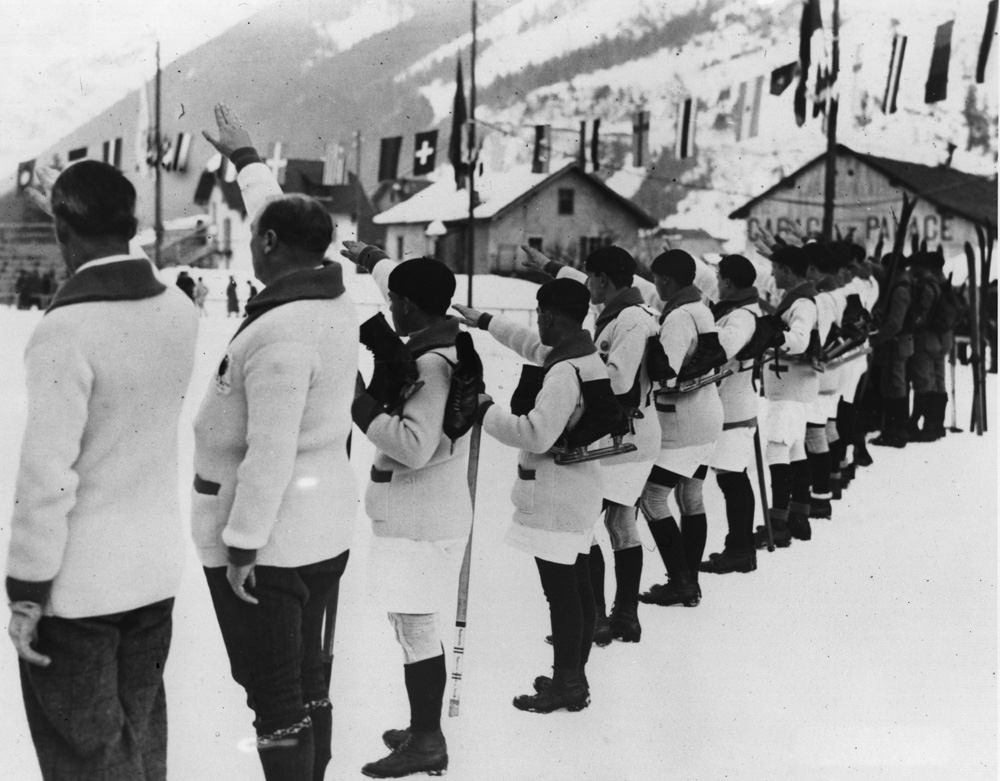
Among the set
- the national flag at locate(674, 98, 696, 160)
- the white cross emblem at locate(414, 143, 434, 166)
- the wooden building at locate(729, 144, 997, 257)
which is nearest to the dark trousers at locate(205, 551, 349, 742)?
the white cross emblem at locate(414, 143, 434, 166)

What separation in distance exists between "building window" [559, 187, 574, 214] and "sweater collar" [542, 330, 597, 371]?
9.21 m

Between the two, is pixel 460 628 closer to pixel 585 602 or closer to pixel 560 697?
pixel 560 697

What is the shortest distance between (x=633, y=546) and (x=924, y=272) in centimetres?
678

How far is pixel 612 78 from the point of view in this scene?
8758mm

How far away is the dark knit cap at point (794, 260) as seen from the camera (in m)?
6.59

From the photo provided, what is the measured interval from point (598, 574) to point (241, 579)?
2341 mm

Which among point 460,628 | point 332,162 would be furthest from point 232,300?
point 460,628

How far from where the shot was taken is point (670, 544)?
5.36 m

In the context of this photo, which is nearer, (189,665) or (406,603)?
(406,603)

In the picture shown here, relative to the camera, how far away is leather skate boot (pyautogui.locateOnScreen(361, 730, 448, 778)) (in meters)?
3.31

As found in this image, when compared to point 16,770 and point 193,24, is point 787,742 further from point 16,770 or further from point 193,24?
point 193,24

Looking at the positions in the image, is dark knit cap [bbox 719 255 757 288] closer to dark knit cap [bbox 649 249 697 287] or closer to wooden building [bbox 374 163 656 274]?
dark knit cap [bbox 649 249 697 287]

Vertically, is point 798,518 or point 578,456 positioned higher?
point 578,456

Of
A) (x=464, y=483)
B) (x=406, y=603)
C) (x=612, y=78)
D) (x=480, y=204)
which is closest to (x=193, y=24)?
(x=464, y=483)
